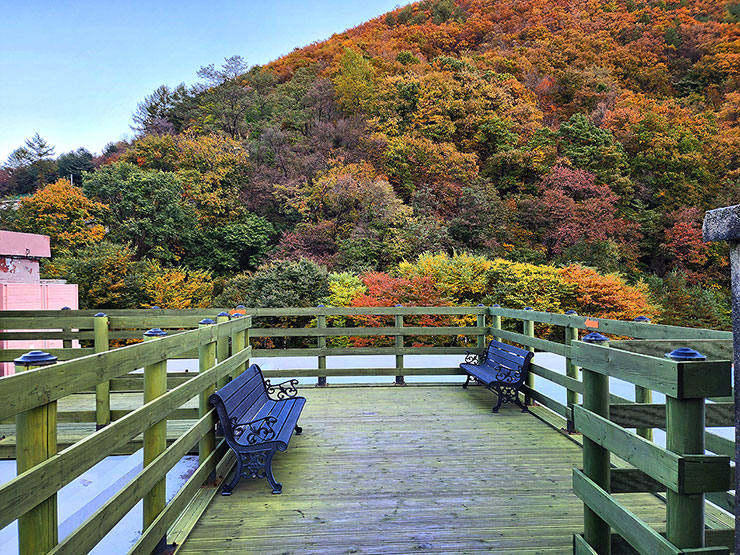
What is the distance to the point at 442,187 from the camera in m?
22.1

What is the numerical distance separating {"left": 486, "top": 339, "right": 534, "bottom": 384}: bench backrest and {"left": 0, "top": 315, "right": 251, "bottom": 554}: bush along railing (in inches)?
142

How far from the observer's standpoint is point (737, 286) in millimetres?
1483

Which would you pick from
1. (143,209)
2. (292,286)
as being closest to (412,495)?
(292,286)

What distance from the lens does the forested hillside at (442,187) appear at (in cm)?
1553

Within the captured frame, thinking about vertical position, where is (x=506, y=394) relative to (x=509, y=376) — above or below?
below

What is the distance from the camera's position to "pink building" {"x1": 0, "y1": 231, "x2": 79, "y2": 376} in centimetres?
852

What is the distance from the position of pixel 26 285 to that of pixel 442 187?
55.7 ft

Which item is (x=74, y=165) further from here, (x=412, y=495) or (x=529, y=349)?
(x=412, y=495)

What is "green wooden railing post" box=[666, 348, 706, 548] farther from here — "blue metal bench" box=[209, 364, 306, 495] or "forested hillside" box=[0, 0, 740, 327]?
"forested hillside" box=[0, 0, 740, 327]

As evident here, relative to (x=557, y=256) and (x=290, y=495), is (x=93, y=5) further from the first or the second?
(x=290, y=495)

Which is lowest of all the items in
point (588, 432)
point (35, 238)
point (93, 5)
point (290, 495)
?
point (290, 495)

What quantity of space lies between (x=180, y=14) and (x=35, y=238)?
31944mm

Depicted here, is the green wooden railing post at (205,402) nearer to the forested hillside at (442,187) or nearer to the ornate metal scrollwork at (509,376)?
the ornate metal scrollwork at (509,376)

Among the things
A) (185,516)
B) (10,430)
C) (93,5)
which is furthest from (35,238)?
(93,5)
